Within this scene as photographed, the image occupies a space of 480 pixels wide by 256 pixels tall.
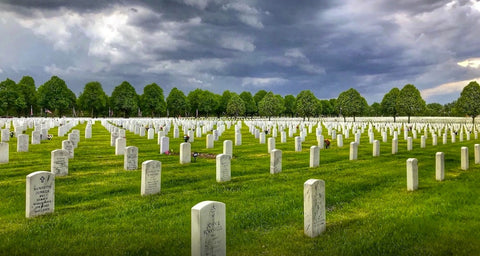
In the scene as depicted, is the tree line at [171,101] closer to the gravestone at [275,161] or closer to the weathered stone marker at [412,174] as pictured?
the gravestone at [275,161]

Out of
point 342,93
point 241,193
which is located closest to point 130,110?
point 342,93

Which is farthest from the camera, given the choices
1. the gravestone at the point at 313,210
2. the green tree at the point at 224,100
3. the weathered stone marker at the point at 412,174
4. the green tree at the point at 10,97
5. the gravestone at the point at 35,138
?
the green tree at the point at 224,100

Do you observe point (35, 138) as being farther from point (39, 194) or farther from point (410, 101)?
point (410, 101)

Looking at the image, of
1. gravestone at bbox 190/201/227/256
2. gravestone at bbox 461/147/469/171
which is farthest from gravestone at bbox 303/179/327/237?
gravestone at bbox 461/147/469/171

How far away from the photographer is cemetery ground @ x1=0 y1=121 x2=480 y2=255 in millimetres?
5715

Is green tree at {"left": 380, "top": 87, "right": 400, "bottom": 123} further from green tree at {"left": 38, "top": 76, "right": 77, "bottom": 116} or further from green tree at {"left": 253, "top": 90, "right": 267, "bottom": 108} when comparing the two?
green tree at {"left": 38, "top": 76, "right": 77, "bottom": 116}

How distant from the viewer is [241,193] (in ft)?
30.8

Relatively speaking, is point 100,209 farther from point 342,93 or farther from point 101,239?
point 342,93

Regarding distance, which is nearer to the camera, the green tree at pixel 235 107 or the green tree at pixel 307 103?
the green tree at pixel 307 103

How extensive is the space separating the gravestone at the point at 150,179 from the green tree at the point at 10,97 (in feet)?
260

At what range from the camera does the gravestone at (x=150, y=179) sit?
912 cm

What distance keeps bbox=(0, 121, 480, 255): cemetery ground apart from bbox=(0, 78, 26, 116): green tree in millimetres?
73212

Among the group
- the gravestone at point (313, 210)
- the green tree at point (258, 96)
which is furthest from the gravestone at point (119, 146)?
the green tree at point (258, 96)

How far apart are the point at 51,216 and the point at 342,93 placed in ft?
274
